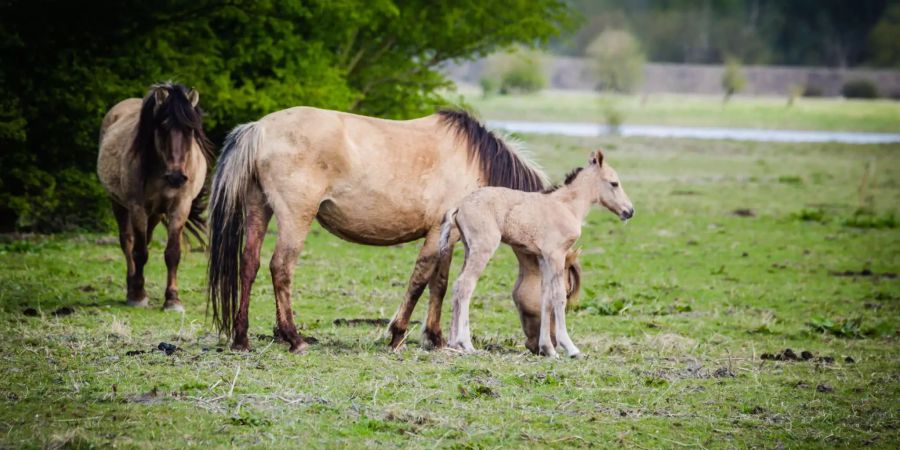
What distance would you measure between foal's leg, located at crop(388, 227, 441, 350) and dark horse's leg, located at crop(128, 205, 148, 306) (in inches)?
138

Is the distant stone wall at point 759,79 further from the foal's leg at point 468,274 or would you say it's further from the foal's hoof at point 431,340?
the foal's leg at point 468,274

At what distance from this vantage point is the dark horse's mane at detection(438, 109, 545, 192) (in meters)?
9.74

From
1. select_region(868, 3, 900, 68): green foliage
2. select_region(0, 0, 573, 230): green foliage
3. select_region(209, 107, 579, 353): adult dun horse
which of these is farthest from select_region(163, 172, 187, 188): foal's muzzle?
select_region(868, 3, 900, 68): green foliage

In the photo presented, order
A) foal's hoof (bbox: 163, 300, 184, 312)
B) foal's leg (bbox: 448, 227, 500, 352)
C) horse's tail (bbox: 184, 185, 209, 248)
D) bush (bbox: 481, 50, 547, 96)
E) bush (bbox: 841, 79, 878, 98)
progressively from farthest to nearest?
bush (bbox: 841, 79, 878, 98), bush (bbox: 481, 50, 547, 96), horse's tail (bbox: 184, 185, 209, 248), foal's hoof (bbox: 163, 300, 184, 312), foal's leg (bbox: 448, 227, 500, 352)

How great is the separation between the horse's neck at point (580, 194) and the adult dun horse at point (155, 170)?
385cm

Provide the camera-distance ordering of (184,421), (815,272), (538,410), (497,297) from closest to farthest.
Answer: (184,421) < (538,410) < (497,297) < (815,272)

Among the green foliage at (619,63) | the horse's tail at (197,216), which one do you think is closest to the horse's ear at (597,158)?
the horse's tail at (197,216)

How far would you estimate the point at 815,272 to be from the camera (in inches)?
625

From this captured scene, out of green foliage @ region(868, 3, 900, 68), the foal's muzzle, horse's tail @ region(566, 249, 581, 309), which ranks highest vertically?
green foliage @ region(868, 3, 900, 68)

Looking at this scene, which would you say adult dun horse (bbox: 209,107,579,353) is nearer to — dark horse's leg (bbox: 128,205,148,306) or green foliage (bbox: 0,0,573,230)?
dark horse's leg (bbox: 128,205,148,306)

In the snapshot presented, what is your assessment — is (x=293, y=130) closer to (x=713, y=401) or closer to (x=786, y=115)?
(x=713, y=401)

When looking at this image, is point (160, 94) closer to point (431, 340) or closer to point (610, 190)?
point (431, 340)

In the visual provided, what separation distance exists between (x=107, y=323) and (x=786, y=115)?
2344 inches

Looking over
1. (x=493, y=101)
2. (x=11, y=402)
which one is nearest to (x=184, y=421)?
(x=11, y=402)
